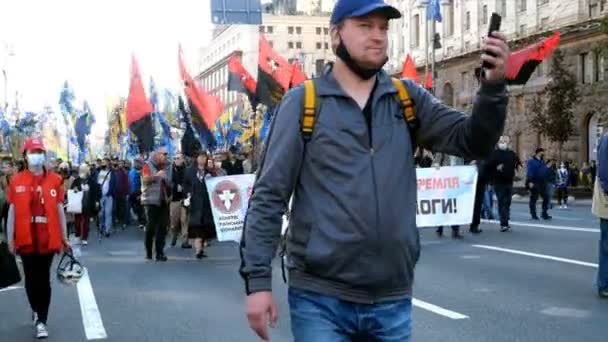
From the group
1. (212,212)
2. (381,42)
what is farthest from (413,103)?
(212,212)

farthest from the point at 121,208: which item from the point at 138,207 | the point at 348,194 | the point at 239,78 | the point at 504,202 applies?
the point at 348,194

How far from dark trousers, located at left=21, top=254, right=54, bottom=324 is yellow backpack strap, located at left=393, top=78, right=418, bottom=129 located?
5.50 m

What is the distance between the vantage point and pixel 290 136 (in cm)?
309

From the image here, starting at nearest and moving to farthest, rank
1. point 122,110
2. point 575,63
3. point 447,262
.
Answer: point 447,262 < point 575,63 < point 122,110

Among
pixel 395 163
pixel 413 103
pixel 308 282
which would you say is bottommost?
pixel 308 282

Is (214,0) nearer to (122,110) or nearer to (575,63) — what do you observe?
(575,63)

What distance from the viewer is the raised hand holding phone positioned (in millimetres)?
2875

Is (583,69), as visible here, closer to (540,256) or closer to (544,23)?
(544,23)

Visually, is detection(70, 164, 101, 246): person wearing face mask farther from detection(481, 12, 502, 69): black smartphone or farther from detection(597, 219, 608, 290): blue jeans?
detection(481, 12, 502, 69): black smartphone

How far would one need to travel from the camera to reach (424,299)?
9.23 meters

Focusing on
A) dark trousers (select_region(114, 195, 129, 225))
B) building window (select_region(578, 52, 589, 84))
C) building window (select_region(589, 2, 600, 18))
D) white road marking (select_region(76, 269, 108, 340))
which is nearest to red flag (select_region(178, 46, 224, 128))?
dark trousers (select_region(114, 195, 129, 225))

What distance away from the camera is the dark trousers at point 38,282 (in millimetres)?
7840

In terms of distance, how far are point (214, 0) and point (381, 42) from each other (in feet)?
58.7

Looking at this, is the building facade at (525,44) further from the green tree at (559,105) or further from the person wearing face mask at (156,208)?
the person wearing face mask at (156,208)
